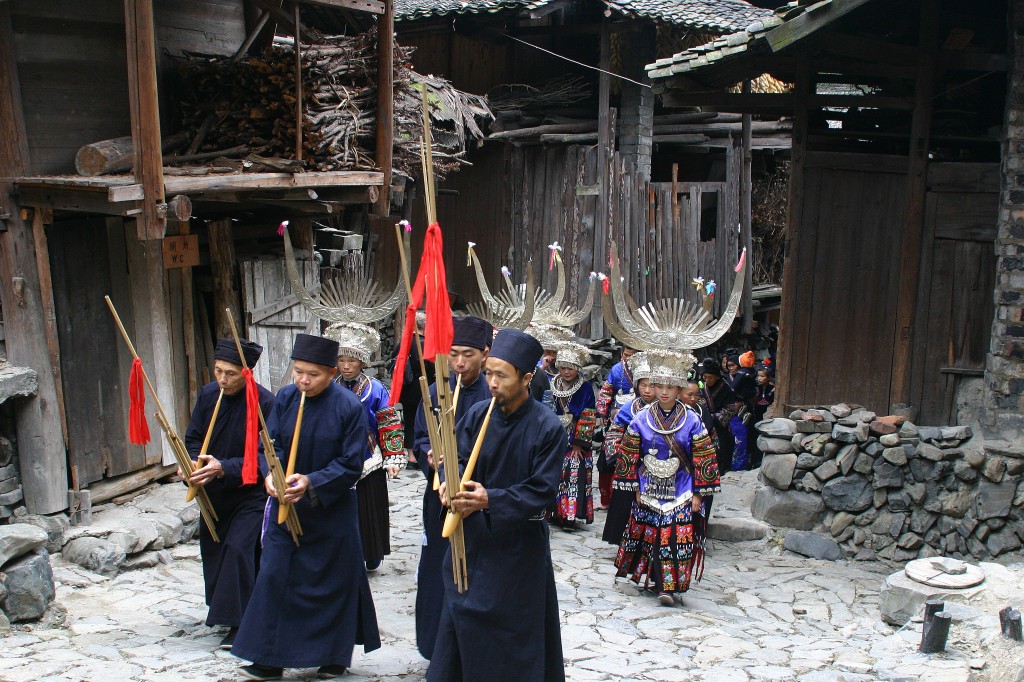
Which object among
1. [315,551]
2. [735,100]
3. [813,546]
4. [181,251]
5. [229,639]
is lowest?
[813,546]

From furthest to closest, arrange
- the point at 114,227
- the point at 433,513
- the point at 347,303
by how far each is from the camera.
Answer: the point at 347,303 < the point at 114,227 < the point at 433,513

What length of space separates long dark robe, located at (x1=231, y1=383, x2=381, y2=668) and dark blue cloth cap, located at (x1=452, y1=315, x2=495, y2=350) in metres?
0.71

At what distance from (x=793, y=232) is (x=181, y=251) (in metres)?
5.42

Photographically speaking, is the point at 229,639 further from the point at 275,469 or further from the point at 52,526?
the point at 52,526

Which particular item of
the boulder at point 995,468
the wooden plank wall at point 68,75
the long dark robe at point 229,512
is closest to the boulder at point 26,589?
the long dark robe at point 229,512

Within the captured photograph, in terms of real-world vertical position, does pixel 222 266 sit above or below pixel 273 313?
above

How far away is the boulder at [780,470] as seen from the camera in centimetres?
971

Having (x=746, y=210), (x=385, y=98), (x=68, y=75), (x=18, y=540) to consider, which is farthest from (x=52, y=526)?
(x=746, y=210)

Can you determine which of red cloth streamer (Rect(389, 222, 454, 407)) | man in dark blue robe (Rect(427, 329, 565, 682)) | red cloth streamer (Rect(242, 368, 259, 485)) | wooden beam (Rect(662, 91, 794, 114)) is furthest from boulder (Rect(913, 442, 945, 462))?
red cloth streamer (Rect(389, 222, 454, 407))

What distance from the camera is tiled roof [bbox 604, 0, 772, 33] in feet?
44.9

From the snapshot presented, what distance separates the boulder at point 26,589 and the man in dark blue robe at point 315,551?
71.5 inches

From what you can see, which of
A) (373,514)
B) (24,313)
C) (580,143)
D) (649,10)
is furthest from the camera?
(580,143)

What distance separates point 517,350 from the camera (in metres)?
5.04

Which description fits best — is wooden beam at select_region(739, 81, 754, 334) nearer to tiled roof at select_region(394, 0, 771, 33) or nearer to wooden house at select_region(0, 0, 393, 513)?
tiled roof at select_region(394, 0, 771, 33)
